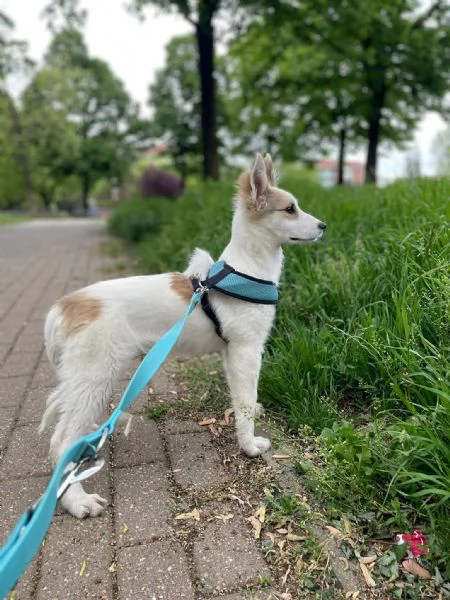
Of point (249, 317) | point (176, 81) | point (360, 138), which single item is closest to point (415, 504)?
point (249, 317)

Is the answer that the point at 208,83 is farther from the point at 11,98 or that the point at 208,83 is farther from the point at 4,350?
the point at 11,98

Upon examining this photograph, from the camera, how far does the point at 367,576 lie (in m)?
1.68

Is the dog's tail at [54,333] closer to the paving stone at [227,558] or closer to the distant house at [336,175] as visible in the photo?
the paving stone at [227,558]

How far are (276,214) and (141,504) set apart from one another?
1661 mm

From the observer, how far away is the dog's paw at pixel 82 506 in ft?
6.70

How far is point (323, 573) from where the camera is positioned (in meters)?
1.71

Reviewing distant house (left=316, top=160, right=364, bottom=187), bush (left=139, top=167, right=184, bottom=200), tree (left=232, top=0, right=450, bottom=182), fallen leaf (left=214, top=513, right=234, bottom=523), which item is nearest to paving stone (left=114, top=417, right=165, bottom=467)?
fallen leaf (left=214, top=513, right=234, bottom=523)

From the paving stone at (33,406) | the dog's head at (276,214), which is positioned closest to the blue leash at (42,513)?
the dog's head at (276,214)

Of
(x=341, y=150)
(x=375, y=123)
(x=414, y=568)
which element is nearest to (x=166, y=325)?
(x=414, y=568)

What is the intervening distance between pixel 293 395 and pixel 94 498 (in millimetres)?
1230

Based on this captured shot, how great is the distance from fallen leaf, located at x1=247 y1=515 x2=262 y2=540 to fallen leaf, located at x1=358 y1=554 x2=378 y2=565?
1.39 ft

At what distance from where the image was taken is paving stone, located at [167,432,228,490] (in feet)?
7.48

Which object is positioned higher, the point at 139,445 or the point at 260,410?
the point at 260,410

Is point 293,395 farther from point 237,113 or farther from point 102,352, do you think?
point 237,113
